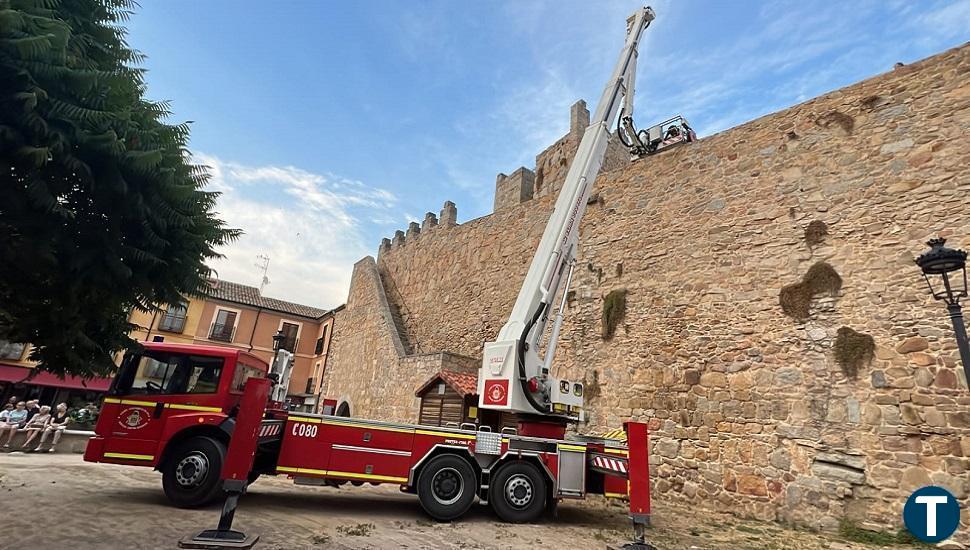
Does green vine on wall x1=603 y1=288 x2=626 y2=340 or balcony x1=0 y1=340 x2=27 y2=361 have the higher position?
green vine on wall x1=603 y1=288 x2=626 y2=340

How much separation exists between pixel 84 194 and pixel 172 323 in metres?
26.1

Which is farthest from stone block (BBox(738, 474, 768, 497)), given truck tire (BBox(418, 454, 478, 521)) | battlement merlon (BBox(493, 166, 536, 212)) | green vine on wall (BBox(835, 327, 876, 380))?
battlement merlon (BBox(493, 166, 536, 212))

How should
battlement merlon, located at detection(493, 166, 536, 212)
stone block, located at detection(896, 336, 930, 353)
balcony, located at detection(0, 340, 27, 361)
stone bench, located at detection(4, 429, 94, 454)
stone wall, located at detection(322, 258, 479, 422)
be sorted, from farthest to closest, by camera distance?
1. balcony, located at detection(0, 340, 27, 361)
2. battlement merlon, located at detection(493, 166, 536, 212)
3. stone wall, located at detection(322, 258, 479, 422)
4. stone bench, located at detection(4, 429, 94, 454)
5. stone block, located at detection(896, 336, 930, 353)

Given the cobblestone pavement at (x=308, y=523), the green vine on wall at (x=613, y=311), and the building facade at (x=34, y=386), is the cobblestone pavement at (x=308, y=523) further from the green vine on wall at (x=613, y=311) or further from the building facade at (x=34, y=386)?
the building facade at (x=34, y=386)

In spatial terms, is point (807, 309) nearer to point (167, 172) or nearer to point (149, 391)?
point (167, 172)

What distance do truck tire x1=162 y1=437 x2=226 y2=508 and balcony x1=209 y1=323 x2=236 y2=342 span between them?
2355 centimetres

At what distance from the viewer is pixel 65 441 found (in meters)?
11.5

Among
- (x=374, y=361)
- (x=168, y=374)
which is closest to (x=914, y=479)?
(x=168, y=374)

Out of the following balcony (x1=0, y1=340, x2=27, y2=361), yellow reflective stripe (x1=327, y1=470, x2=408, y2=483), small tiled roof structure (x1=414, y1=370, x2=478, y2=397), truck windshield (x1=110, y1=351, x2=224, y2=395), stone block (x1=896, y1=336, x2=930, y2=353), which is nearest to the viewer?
yellow reflective stripe (x1=327, y1=470, x2=408, y2=483)

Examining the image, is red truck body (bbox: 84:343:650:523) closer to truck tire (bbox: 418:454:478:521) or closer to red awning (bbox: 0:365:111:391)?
truck tire (bbox: 418:454:478:521)

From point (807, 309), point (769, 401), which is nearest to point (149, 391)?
point (769, 401)

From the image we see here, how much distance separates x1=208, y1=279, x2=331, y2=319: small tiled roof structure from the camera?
28.2 meters

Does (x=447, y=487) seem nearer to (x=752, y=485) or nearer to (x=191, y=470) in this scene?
(x=191, y=470)

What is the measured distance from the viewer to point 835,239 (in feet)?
26.2
